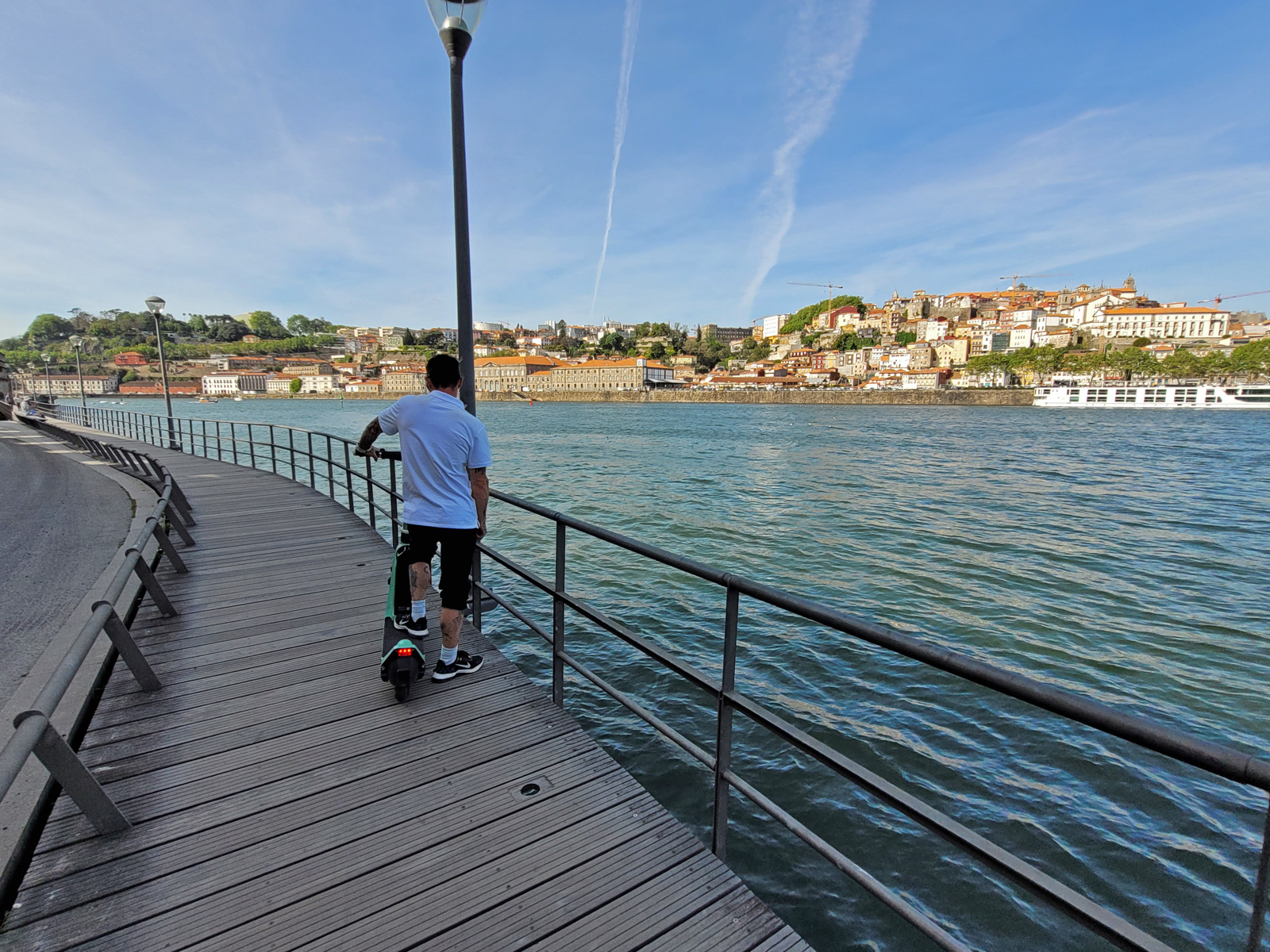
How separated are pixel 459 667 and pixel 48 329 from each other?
229696 millimetres

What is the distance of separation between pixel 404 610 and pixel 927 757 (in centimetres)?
414

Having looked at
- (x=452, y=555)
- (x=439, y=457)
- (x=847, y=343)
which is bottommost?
(x=452, y=555)

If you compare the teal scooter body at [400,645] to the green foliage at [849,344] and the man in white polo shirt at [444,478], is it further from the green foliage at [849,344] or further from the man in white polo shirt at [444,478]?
the green foliage at [849,344]

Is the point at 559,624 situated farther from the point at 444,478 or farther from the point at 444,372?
the point at 444,372

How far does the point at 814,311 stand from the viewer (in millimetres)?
195250

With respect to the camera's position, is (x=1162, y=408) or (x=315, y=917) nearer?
(x=315, y=917)

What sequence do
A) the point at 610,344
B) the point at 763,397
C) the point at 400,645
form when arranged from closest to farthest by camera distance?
the point at 400,645
the point at 763,397
the point at 610,344

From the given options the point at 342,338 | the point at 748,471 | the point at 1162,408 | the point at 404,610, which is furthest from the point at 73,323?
the point at 1162,408

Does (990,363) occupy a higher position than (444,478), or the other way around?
(990,363)

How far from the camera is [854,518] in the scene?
14297mm

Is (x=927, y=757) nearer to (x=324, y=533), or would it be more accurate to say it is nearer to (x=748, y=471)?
(x=324, y=533)

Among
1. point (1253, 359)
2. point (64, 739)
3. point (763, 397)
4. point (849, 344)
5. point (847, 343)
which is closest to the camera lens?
point (64, 739)

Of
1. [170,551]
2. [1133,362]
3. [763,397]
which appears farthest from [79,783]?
[1133,362]

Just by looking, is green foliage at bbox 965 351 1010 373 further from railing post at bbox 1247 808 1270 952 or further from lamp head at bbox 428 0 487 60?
railing post at bbox 1247 808 1270 952
